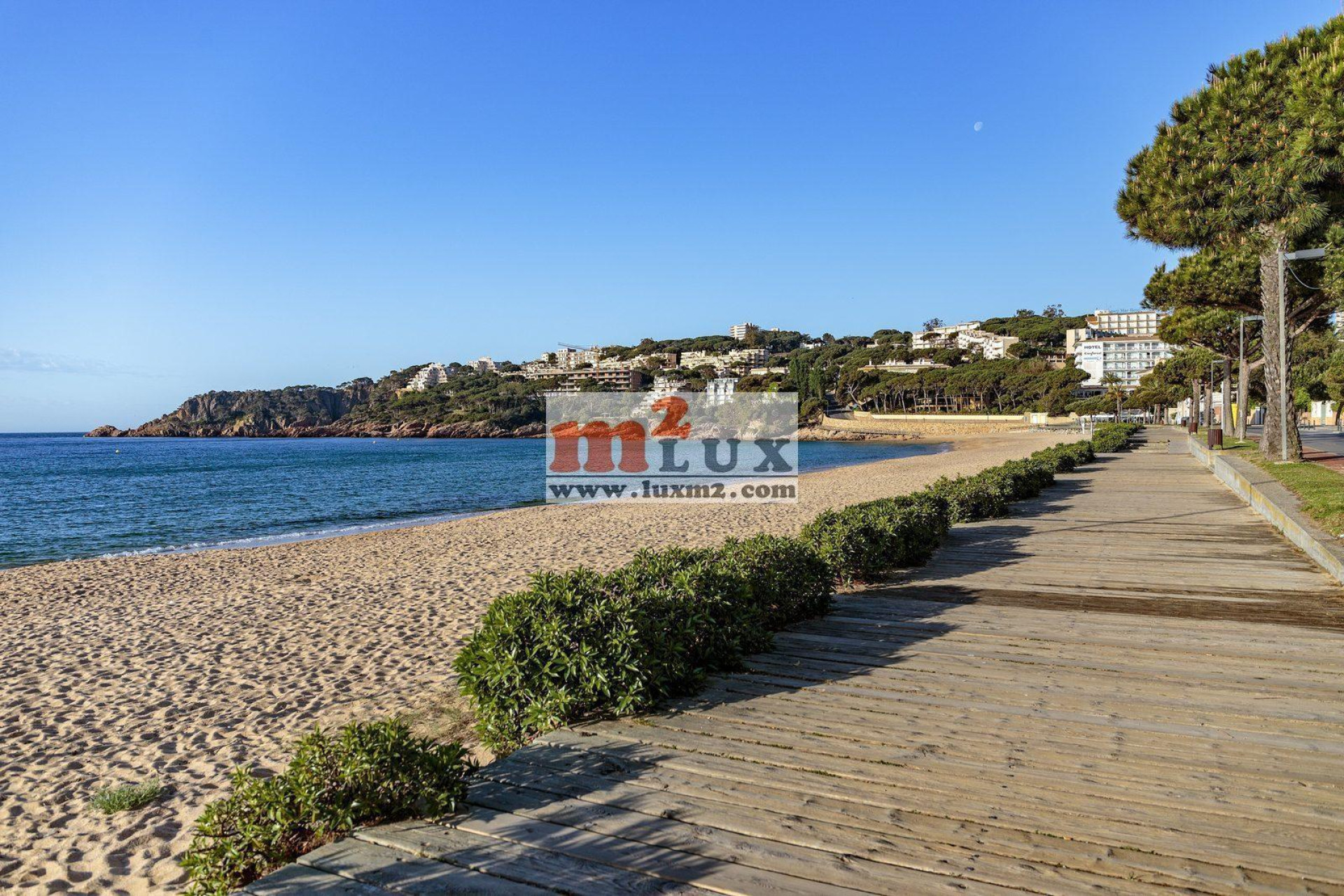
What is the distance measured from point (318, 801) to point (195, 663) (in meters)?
6.28

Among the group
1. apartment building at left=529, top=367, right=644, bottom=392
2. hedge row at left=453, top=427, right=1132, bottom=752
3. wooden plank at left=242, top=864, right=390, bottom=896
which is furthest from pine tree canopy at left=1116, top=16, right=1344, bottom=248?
apartment building at left=529, top=367, right=644, bottom=392

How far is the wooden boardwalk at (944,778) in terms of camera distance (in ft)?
8.97

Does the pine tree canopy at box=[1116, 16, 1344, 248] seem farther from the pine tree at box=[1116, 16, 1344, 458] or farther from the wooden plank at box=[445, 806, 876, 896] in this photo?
the wooden plank at box=[445, 806, 876, 896]

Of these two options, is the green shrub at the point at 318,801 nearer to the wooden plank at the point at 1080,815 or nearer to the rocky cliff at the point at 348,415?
the wooden plank at the point at 1080,815

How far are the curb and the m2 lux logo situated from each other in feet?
42.2

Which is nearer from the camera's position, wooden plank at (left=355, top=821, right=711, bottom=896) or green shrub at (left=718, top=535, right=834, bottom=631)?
wooden plank at (left=355, top=821, right=711, bottom=896)

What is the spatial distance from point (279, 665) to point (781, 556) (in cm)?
532

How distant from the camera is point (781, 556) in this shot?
6340mm

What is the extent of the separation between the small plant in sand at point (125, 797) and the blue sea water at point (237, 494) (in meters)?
17.4

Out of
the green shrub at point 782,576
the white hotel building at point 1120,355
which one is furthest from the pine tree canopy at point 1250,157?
the white hotel building at point 1120,355

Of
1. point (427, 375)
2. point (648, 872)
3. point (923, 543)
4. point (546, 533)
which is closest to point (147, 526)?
point (546, 533)

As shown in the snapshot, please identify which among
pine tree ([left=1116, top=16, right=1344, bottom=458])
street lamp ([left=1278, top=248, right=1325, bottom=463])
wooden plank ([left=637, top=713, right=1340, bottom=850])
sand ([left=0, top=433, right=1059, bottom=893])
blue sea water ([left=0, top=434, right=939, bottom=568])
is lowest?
blue sea water ([left=0, top=434, right=939, bottom=568])

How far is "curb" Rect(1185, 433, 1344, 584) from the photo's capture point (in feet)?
26.7

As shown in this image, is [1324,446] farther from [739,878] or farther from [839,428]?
[839,428]
